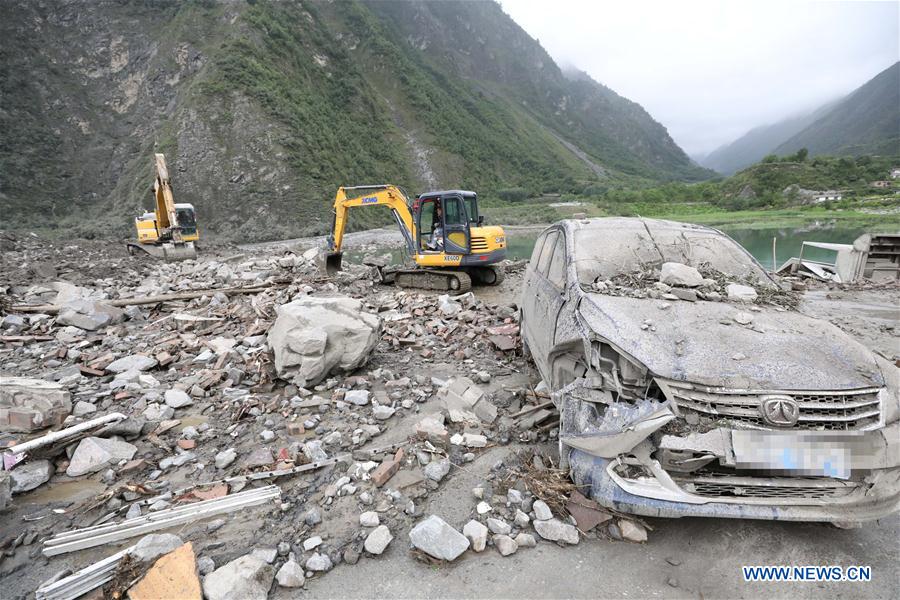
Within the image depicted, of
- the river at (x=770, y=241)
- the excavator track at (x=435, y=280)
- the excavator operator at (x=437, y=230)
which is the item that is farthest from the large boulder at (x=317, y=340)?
the river at (x=770, y=241)

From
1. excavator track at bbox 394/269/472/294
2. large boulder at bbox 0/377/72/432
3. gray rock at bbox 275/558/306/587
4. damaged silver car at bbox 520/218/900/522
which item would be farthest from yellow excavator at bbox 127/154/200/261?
damaged silver car at bbox 520/218/900/522

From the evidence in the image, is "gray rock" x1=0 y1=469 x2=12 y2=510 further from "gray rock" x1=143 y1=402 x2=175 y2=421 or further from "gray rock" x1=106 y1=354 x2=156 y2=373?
"gray rock" x1=106 y1=354 x2=156 y2=373

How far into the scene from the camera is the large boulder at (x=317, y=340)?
15.4 ft

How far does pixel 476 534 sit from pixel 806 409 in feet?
6.73

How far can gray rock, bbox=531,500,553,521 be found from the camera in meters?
2.73

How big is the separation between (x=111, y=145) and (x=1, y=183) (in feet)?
31.1

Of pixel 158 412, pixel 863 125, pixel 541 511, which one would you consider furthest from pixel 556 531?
pixel 863 125

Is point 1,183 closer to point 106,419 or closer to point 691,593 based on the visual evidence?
point 106,419

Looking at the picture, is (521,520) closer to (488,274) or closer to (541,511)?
(541,511)

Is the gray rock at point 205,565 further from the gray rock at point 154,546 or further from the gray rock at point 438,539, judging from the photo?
the gray rock at point 438,539

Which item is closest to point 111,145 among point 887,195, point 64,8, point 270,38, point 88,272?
point 64,8

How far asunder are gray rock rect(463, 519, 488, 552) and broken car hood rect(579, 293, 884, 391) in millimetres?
1457

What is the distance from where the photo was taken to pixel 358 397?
4422 millimetres

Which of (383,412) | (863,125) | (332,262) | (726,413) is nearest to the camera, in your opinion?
(726,413)
